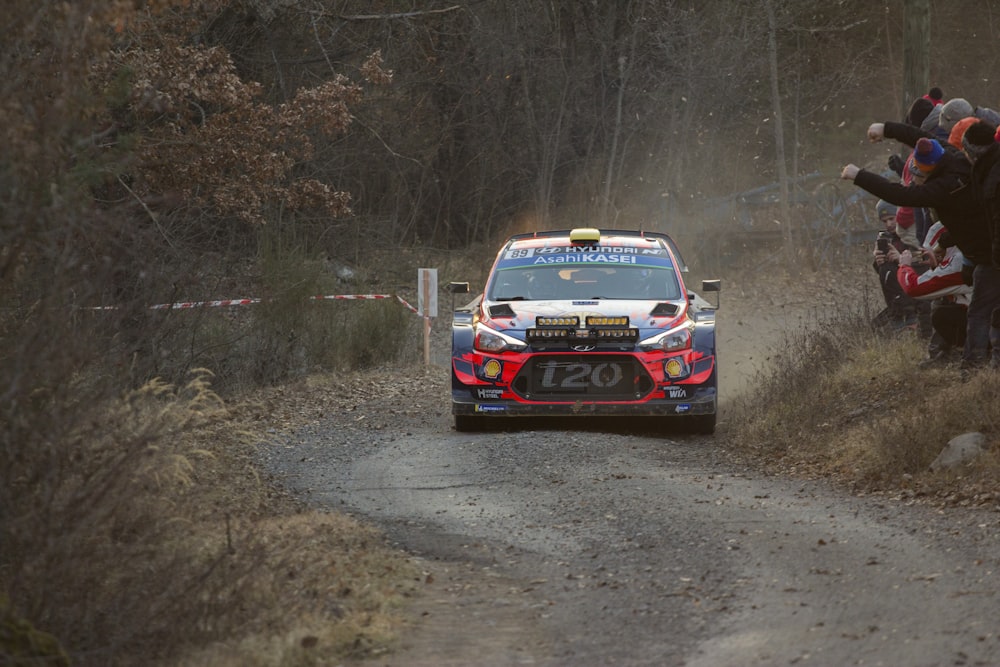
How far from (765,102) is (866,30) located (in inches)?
258

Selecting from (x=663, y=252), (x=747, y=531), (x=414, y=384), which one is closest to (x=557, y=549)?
(x=747, y=531)

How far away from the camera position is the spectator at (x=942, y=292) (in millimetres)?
13938

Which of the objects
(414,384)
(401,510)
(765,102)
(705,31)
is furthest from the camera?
(765,102)

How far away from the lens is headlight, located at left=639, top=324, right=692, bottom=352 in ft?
45.0

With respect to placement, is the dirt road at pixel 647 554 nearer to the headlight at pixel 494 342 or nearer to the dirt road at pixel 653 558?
the dirt road at pixel 653 558

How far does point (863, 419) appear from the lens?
13000 mm

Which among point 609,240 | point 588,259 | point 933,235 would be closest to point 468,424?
point 588,259

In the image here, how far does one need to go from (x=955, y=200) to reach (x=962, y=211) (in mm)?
106

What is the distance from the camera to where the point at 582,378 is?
45.2 ft

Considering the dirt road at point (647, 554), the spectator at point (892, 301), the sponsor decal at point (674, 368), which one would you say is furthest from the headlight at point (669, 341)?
the spectator at point (892, 301)

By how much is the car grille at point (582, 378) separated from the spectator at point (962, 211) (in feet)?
8.41

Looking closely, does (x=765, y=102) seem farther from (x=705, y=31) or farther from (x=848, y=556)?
(x=848, y=556)

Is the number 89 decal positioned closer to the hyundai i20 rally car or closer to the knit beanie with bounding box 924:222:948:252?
the hyundai i20 rally car

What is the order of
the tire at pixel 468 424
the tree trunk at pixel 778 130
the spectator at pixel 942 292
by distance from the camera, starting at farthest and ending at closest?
the tree trunk at pixel 778 130, the tire at pixel 468 424, the spectator at pixel 942 292
